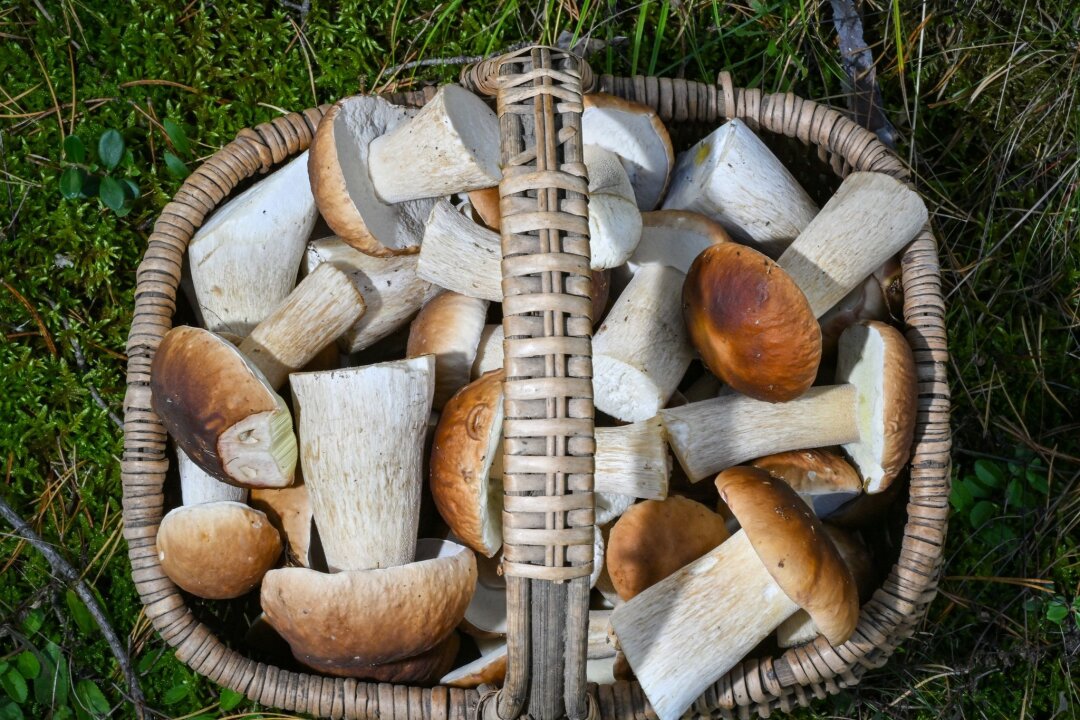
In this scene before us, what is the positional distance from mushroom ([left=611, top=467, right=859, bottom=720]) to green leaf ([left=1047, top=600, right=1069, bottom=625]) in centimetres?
99

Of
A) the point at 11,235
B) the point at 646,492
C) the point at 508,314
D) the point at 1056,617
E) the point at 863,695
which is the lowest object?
the point at 863,695

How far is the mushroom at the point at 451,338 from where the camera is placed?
2062mm

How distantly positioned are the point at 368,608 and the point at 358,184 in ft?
3.04

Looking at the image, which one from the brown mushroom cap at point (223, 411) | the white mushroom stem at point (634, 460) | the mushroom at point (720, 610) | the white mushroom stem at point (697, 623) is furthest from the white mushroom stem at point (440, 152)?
the white mushroom stem at point (697, 623)

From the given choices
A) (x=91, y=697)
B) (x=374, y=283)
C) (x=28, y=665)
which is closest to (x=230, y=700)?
(x=91, y=697)

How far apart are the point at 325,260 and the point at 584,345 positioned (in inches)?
36.2

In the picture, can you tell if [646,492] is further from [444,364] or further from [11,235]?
[11,235]

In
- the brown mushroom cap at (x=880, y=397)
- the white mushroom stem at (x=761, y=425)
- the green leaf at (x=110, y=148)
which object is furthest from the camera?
the green leaf at (x=110, y=148)

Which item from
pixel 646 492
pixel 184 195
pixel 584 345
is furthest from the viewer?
pixel 184 195

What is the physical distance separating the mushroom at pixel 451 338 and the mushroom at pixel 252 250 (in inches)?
14.7

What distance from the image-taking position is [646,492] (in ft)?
6.48

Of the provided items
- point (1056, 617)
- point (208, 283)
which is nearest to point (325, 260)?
point (208, 283)

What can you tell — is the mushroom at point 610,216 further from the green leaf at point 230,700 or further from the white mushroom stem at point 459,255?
the green leaf at point 230,700

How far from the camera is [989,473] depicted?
8.41 feet
